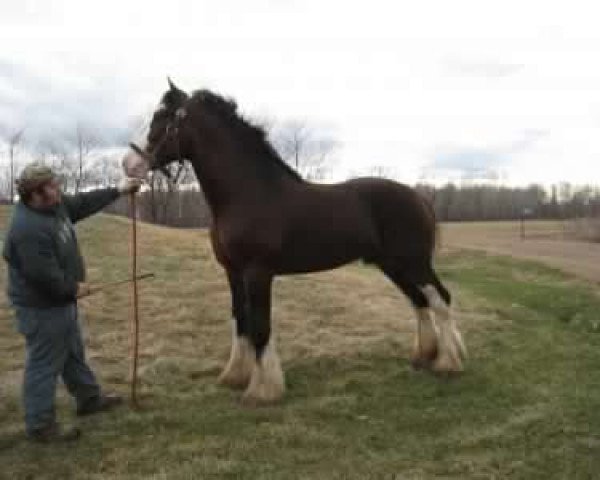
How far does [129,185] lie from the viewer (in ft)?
17.8

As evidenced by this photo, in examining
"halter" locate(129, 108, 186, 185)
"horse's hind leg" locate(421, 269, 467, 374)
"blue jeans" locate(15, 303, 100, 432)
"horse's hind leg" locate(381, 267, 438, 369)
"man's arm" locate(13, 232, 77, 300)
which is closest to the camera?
"man's arm" locate(13, 232, 77, 300)

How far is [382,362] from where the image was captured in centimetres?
695

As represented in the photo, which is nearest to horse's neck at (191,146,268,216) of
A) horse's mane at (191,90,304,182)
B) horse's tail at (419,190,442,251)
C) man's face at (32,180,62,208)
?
horse's mane at (191,90,304,182)

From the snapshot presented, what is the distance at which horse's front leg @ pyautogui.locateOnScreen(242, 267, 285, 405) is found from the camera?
18.3 ft

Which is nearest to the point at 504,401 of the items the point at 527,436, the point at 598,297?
the point at 527,436

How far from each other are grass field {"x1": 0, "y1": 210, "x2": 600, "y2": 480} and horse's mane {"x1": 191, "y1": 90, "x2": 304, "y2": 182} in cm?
194

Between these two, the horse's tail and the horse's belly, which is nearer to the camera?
the horse's belly

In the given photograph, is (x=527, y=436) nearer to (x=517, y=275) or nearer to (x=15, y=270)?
(x=15, y=270)

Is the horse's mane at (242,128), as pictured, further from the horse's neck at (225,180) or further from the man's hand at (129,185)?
the man's hand at (129,185)

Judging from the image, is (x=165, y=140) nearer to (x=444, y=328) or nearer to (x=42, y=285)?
(x=42, y=285)

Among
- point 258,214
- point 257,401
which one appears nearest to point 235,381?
point 257,401

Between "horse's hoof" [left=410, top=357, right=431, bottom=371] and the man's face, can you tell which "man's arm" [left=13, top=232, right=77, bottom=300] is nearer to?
the man's face

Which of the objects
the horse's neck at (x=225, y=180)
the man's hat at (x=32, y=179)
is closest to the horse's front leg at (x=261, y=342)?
the horse's neck at (x=225, y=180)

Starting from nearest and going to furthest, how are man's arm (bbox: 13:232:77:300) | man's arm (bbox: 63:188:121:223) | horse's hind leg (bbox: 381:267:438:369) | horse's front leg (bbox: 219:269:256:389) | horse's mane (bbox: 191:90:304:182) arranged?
man's arm (bbox: 13:232:77:300) → man's arm (bbox: 63:188:121:223) → horse's mane (bbox: 191:90:304:182) → horse's front leg (bbox: 219:269:256:389) → horse's hind leg (bbox: 381:267:438:369)
